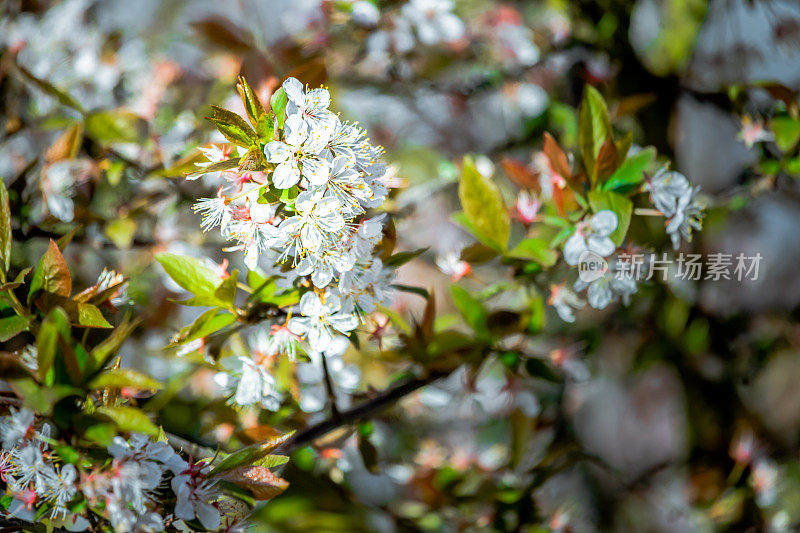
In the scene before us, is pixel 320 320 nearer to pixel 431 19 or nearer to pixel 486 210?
pixel 486 210

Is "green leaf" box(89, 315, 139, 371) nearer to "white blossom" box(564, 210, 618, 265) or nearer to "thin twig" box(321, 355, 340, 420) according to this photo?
"thin twig" box(321, 355, 340, 420)

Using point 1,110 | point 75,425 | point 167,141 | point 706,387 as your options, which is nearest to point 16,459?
point 75,425

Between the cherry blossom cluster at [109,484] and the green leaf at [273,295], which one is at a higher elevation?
the green leaf at [273,295]

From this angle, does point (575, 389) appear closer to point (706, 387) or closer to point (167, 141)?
point (706, 387)

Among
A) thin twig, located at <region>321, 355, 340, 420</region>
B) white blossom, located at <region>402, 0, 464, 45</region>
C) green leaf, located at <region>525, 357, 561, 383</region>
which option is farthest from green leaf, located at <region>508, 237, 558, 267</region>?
white blossom, located at <region>402, 0, 464, 45</region>

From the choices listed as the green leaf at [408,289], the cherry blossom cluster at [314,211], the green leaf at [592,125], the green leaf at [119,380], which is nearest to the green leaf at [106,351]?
the green leaf at [119,380]

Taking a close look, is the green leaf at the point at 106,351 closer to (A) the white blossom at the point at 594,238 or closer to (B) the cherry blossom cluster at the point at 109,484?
(B) the cherry blossom cluster at the point at 109,484
